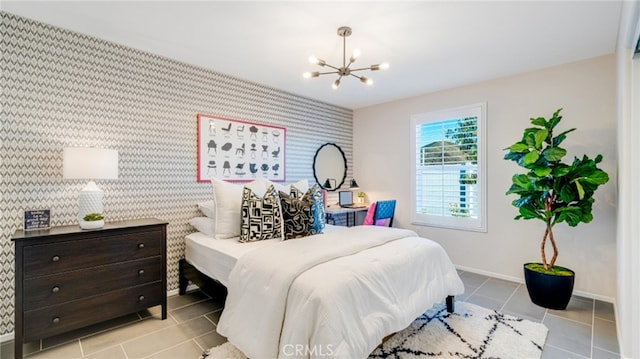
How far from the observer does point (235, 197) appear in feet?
9.55

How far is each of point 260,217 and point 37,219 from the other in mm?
1688

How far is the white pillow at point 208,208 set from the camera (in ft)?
10.0

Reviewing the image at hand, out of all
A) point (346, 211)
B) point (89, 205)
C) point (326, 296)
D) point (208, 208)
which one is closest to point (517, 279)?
point (346, 211)

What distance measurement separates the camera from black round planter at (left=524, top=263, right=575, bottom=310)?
270cm

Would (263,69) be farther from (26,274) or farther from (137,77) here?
(26,274)

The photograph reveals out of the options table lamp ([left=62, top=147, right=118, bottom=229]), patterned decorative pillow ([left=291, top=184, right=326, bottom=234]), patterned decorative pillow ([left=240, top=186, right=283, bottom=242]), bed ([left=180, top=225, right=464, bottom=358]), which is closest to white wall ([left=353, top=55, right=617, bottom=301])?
bed ([left=180, top=225, right=464, bottom=358])

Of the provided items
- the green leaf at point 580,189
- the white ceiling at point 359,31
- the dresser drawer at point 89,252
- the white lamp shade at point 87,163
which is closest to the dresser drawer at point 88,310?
the dresser drawer at point 89,252

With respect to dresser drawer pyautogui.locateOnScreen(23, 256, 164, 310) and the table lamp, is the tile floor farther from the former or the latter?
the table lamp

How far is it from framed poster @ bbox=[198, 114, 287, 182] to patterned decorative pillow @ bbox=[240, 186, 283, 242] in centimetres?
78

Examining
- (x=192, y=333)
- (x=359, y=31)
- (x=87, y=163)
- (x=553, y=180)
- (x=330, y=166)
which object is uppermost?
(x=359, y=31)

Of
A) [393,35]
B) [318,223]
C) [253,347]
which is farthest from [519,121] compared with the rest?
[253,347]

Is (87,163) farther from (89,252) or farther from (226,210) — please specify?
(226,210)

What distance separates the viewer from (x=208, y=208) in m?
3.10

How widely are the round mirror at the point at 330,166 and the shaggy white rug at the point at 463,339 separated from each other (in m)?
2.60
